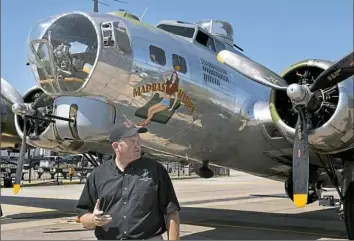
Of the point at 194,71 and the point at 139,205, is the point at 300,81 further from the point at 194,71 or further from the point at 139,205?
the point at 139,205

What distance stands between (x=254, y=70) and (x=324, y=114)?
151 cm

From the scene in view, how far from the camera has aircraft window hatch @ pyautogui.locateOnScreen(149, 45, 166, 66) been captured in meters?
7.83

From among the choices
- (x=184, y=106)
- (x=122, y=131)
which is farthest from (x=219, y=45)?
(x=122, y=131)

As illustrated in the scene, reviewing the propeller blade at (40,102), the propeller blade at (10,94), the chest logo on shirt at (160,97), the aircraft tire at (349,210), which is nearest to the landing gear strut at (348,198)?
the aircraft tire at (349,210)

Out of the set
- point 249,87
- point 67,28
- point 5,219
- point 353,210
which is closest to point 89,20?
point 67,28

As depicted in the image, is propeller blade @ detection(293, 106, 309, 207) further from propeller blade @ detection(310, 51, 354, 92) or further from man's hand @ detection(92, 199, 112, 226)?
man's hand @ detection(92, 199, 112, 226)

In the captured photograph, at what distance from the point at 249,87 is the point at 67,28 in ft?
15.4

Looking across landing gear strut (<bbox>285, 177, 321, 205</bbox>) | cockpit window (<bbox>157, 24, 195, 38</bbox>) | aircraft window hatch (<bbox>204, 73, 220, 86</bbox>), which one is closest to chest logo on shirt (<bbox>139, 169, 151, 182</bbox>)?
aircraft window hatch (<bbox>204, 73, 220, 86</bbox>)

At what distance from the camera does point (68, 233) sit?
950cm

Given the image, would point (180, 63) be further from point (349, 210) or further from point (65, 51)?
point (349, 210)

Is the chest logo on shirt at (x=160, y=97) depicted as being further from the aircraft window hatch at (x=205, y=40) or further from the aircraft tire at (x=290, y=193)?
the aircraft tire at (x=290, y=193)

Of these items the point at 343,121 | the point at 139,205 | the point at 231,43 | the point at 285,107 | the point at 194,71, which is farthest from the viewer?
the point at 231,43

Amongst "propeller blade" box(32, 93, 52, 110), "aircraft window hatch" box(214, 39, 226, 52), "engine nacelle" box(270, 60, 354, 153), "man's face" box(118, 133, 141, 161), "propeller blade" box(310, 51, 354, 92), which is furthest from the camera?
"propeller blade" box(32, 93, 52, 110)

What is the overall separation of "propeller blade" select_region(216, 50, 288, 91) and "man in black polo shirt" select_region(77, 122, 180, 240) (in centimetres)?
518
